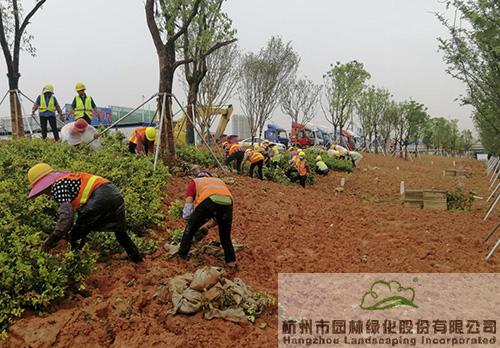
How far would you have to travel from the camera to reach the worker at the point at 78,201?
405 cm

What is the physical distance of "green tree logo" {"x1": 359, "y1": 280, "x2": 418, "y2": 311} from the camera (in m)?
4.21

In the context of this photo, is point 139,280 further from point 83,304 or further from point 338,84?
point 338,84

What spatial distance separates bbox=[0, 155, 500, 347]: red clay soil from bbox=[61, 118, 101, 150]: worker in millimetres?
2282

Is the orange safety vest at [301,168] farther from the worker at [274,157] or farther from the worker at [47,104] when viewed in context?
the worker at [47,104]

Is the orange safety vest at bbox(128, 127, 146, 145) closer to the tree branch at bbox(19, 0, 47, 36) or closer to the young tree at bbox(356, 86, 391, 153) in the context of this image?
the tree branch at bbox(19, 0, 47, 36)

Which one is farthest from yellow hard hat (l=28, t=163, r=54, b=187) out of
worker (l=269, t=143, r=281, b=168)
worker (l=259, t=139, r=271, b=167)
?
worker (l=269, t=143, r=281, b=168)

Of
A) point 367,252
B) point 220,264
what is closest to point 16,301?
point 220,264

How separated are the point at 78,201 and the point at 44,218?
1.33 metres

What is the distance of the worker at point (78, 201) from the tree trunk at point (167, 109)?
481cm

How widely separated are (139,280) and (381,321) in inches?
100

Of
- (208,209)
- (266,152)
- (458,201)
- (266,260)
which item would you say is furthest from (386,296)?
(266,152)

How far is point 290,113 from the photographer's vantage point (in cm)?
3225

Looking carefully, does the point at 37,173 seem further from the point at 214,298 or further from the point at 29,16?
the point at 29,16

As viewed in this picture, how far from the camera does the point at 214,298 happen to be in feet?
12.6
